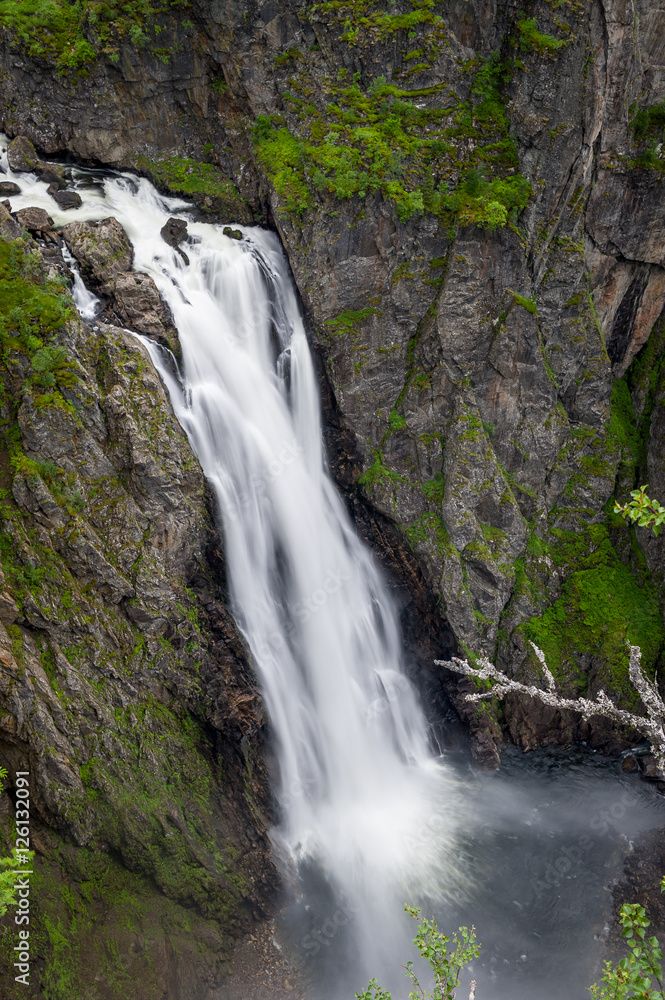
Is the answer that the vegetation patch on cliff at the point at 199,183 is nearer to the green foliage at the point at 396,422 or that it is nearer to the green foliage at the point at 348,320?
the green foliage at the point at 348,320

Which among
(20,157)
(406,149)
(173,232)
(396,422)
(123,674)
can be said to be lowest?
(123,674)

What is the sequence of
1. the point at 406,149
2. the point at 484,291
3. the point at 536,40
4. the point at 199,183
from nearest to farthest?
the point at 536,40 < the point at 406,149 < the point at 484,291 < the point at 199,183

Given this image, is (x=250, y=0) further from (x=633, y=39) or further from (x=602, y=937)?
(x=602, y=937)

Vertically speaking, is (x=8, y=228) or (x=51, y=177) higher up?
(x=51, y=177)

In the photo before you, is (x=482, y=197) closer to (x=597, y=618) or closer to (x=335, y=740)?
(x=597, y=618)

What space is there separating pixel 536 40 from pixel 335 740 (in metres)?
19.7

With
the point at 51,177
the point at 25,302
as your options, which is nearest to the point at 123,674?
the point at 25,302

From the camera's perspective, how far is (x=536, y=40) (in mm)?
16812

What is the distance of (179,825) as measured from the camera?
1271 cm

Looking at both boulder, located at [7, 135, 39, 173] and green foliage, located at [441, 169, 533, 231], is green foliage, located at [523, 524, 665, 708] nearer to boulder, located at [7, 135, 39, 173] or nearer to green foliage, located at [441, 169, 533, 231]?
green foliage, located at [441, 169, 533, 231]

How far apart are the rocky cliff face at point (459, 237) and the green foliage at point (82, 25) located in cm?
10

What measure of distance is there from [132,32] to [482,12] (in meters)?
10.3

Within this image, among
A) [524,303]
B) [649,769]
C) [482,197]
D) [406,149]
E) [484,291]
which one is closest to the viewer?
[649,769]

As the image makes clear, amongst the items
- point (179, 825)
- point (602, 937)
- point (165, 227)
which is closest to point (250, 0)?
point (165, 227)
